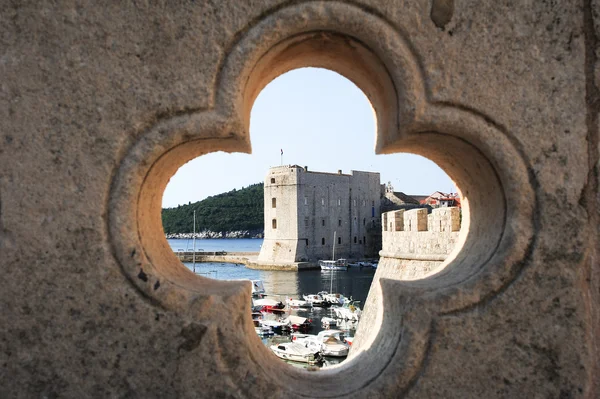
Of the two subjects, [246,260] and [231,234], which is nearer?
[246,260]

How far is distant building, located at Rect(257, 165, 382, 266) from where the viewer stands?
4684 cm

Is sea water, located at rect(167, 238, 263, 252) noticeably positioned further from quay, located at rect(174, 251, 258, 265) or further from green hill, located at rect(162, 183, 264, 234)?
quay, located at rect(174, 251, 258, 265)

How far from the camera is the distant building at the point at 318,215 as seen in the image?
46.8 m

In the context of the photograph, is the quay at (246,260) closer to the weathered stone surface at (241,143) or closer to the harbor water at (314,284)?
the harbor water at (314,284)

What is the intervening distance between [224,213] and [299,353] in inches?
3672

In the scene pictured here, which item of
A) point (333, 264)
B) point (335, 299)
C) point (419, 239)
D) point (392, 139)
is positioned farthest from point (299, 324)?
point (392, 139)

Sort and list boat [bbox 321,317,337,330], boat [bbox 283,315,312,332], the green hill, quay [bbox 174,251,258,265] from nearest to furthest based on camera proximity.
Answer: boat [bbox 321,317,337,330] < boat [bbox 283,315,312,332] < quay [bbox 174,251,258,265] < the green hill

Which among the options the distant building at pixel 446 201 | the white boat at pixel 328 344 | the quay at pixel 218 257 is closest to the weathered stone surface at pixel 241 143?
the distant building at pixel 446 201

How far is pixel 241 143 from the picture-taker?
2.19m

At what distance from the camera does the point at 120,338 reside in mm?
1941

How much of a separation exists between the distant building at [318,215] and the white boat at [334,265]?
1.36 m

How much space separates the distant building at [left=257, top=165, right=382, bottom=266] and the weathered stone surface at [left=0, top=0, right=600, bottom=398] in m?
43.9

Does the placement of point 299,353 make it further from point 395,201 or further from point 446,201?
point 395,201

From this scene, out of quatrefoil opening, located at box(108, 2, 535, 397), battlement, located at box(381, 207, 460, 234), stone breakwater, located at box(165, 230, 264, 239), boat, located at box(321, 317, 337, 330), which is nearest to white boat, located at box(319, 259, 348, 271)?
boat, located at box(321, 317, 337, 330)
